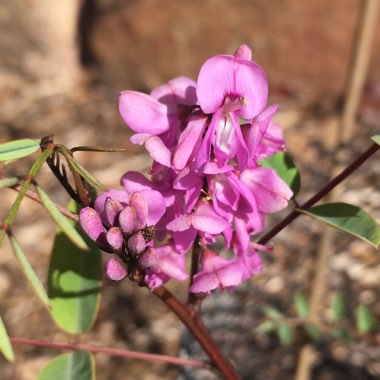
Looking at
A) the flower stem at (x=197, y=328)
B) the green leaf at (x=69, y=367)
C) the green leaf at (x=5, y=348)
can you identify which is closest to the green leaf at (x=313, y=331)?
the flower stem at (x=197, y=328)

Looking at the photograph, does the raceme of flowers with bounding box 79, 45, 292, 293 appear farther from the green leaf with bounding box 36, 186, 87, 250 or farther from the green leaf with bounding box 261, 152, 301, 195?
the green leaf with bounding box 261, 152, 301, 195

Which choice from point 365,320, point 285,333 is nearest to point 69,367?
point 285,333

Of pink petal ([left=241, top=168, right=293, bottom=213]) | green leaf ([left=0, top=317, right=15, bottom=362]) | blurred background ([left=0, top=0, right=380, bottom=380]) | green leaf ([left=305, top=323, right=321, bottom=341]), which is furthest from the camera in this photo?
blurred background ([left=0, top=0, right=380, bottom=380])

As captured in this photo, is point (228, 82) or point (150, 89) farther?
point (150, 89)

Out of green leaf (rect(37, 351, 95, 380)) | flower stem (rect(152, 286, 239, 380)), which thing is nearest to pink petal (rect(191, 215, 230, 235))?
flower stem (rect(152, 286, 239, 380))

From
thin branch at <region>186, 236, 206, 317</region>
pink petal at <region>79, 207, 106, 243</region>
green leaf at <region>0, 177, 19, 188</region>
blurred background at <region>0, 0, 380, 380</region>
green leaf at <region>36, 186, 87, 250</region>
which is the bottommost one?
blurred background at <region>0, 0, 380, 380</region>

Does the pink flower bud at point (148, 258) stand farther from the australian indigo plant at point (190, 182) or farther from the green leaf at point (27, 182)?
the green leaf at point (27, 182)

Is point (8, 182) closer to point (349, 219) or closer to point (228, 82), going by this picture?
point (228, 82)

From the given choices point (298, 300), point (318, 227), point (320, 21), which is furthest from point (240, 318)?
point (320, 21)
